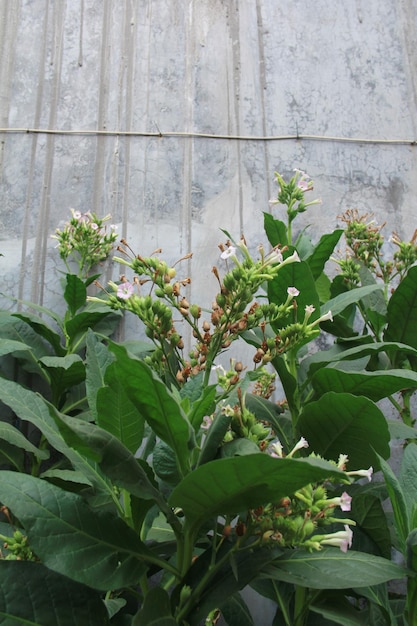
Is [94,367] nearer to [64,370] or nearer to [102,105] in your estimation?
[64,370]

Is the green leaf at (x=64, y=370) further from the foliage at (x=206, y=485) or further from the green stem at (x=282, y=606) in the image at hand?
the green stem at (x=282, y=606)

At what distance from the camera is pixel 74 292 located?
160 centimetres

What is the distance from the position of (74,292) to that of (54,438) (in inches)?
28.3

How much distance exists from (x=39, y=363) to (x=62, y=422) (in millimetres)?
792

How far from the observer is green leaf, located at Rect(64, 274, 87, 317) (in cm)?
159

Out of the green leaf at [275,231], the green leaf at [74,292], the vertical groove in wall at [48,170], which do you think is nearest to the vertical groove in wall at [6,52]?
the vertical groove in wall at [48,170]

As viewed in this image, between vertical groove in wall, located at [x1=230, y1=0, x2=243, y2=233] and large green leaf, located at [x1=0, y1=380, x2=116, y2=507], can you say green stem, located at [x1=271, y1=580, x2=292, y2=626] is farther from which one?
vertical groove in wall, located at [x1=230, y1=0, x2=243, y2=233]

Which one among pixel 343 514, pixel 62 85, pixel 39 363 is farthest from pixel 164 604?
pixel 62 85

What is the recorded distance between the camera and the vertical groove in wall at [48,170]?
1824 millimetres

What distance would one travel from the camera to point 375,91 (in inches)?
83.5

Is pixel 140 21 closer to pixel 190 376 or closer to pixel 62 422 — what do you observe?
pixel 190 376

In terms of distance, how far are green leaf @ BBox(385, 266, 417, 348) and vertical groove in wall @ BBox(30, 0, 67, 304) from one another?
0.91 m

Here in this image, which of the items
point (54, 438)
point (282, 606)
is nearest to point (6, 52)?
point (54, 438)

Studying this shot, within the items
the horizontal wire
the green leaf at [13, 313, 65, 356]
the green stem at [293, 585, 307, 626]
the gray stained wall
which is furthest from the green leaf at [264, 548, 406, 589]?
the horizontal wire
